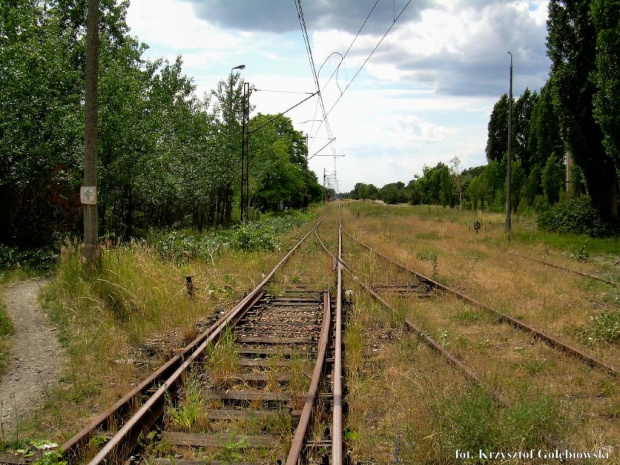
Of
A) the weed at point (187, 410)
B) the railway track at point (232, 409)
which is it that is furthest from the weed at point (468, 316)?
the weed at point (187, 410)

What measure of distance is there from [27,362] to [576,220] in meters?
23.9

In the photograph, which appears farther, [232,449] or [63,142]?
[63,142]

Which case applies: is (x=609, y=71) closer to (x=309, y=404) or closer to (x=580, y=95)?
(x=580, y=95)

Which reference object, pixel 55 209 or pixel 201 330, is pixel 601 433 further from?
pixel 55 209

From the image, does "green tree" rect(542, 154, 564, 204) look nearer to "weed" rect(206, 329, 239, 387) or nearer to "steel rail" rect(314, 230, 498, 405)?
"steel rail" rect(314, 230, 498, 405)

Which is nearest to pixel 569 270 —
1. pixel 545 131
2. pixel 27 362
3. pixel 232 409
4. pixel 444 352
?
pixel 444 352

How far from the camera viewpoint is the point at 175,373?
18.4ft

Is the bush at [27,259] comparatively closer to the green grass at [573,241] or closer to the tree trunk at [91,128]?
the tree trunk at [91,128]

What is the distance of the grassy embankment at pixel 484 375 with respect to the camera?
4.00 meters

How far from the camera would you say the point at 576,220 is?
23922mm

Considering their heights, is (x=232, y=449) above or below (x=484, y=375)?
below

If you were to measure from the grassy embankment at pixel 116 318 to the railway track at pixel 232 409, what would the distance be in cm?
42

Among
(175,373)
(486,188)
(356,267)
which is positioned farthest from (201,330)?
(486,188)

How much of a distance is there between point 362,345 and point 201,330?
267 centimetres
